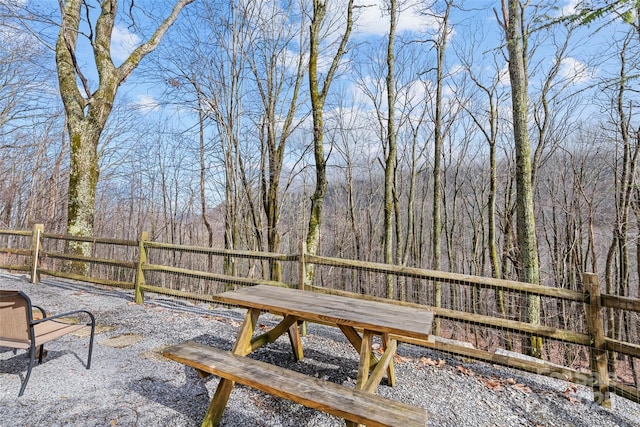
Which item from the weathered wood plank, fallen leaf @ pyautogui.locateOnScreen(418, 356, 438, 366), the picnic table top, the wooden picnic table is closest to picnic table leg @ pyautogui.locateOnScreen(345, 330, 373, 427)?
the wooden picnic table

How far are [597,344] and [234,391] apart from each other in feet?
10.5

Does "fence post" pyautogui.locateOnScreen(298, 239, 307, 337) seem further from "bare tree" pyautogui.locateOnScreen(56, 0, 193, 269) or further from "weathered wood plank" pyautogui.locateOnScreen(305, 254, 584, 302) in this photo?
"bare tree" pyautogui.locateOnScreen(56, 0, 193, 269)

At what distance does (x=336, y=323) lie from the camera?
221 centimetres

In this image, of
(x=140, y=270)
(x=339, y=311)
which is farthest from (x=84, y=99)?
(x=339, y=311)

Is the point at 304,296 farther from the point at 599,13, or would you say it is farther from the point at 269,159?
the point at 269,159

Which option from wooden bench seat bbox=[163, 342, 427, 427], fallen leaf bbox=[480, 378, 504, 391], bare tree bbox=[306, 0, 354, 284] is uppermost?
bare tree bbox=[306, 0, 354, 284]

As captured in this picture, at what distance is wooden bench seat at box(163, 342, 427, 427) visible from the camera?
149 centimetres

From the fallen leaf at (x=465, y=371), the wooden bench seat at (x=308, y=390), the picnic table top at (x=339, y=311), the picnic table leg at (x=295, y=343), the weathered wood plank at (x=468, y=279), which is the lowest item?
the fallen leaf at (x=465, y=371)

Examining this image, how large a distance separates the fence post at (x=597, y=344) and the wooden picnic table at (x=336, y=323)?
5.11 feet

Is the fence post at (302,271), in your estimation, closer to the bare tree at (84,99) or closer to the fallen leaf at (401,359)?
the fallen leaf at (401,359)

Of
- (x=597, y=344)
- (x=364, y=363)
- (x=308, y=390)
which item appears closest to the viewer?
(x=308, y=390)

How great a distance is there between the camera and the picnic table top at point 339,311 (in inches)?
79.4

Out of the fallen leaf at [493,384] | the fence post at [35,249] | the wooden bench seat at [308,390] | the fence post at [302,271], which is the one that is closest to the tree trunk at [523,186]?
the fallen leaf at [493,384]

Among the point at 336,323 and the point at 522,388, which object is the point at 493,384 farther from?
the point at 336,323
